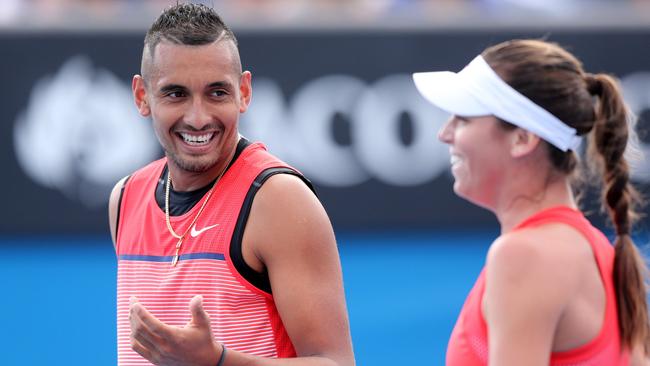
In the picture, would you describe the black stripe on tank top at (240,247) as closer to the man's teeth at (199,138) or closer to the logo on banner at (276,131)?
the man's teeth at (199,138)

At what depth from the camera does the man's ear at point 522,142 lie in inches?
85.4

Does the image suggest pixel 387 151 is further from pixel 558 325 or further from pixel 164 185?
pixel 558 325

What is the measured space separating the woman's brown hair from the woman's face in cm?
9

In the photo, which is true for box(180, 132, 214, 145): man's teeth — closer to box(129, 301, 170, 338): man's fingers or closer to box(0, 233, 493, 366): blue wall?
box(129, 301, 170, 338): man's fingers

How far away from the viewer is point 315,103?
31.8ft

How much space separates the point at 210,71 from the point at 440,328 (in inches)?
170

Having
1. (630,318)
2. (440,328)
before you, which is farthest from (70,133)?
(630,318)

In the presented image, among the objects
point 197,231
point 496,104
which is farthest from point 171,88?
point 496,104

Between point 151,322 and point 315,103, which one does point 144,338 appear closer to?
point 151,322

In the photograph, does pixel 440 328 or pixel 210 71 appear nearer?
pixel 210 71

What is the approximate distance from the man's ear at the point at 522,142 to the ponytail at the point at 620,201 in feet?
0.55

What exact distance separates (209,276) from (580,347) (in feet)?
3.45

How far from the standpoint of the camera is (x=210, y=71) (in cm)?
292

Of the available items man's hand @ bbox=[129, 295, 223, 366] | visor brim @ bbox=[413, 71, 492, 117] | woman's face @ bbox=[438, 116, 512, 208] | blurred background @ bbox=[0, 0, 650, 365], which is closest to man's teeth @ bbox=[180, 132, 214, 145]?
man's hand @ bbox=[129, 295, 223, 366]
